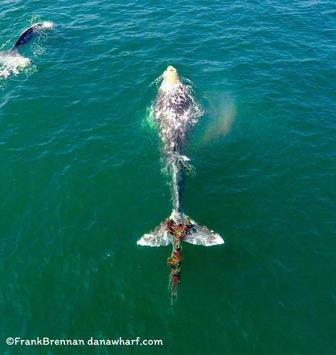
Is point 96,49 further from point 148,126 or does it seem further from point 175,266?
point 175,266

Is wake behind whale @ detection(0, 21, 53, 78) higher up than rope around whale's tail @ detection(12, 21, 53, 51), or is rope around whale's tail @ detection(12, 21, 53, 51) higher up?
rope around whale's tail @ detection(12, 21, 53, 51)

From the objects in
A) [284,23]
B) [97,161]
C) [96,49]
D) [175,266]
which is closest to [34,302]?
[175,266]

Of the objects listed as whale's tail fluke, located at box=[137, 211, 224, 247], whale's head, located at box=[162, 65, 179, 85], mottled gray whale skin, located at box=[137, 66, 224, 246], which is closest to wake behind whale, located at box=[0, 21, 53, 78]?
whale's head, located at box=[162, 65, 179, 85]

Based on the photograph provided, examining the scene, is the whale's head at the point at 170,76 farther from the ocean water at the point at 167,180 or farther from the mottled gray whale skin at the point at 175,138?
the ocean water at the point at 167,180

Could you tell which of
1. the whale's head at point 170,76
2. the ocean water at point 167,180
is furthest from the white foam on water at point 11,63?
the whale's head at point 170,76

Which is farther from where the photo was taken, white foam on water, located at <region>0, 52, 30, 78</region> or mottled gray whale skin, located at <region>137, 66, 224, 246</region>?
white foam on water, located at <region>0, 52, 30, 78</region>

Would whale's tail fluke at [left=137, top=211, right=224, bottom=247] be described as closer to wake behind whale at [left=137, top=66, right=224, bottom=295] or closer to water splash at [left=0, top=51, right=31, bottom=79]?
wake behind whale at [left=137, top=66, right=224, bottom=295]

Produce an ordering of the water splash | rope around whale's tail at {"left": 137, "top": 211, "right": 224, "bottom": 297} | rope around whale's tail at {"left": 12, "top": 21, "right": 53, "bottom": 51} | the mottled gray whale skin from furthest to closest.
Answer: rope around whale's tail at {"left": 12, "top": 21, "right": 53, "bottom": 51}
the water splash
the mottled gray whale skin
rope around whale's tail at {"left": 137, "top": 211, "right": 224, "bottom": 297}

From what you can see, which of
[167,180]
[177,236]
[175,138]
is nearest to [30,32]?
[175,138]
